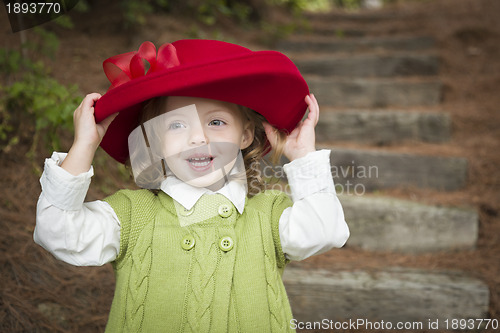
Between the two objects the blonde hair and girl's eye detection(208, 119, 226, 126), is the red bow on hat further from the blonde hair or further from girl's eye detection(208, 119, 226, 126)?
girl's eye detection(208, 119, 226, 126)

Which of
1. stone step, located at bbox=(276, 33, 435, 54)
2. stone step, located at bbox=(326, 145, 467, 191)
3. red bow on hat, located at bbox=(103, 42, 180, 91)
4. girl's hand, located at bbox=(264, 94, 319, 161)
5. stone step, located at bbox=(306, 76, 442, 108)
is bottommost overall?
stone step, located at bbox=(326, 145, 467, 191)

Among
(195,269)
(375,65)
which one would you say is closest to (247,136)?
(195,269)

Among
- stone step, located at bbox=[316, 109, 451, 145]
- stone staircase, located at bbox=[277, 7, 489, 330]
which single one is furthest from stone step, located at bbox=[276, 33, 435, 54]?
stone step, located at bbox=[316, 109, 451, 145]

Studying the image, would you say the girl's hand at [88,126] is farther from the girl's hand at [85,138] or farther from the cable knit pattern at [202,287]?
the cable knit pattern at [202,287]

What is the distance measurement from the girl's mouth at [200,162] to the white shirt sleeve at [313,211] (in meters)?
0.25

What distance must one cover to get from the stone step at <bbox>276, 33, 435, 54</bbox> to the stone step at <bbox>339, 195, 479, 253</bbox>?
2.74 metres

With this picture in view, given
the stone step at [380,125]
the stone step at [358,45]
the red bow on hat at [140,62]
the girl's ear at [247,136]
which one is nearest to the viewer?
the red bow on hat at [140,62]

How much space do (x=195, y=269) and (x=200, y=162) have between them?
338mm

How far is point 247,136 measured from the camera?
1.61 meters

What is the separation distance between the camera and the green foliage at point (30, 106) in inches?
91.1

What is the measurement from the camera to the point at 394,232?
2.59m

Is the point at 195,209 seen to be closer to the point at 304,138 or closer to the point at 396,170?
the point at 304,138

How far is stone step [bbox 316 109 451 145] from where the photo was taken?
3480 mm

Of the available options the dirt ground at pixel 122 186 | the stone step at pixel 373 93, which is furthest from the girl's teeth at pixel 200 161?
the stone step at pixel 373 93
